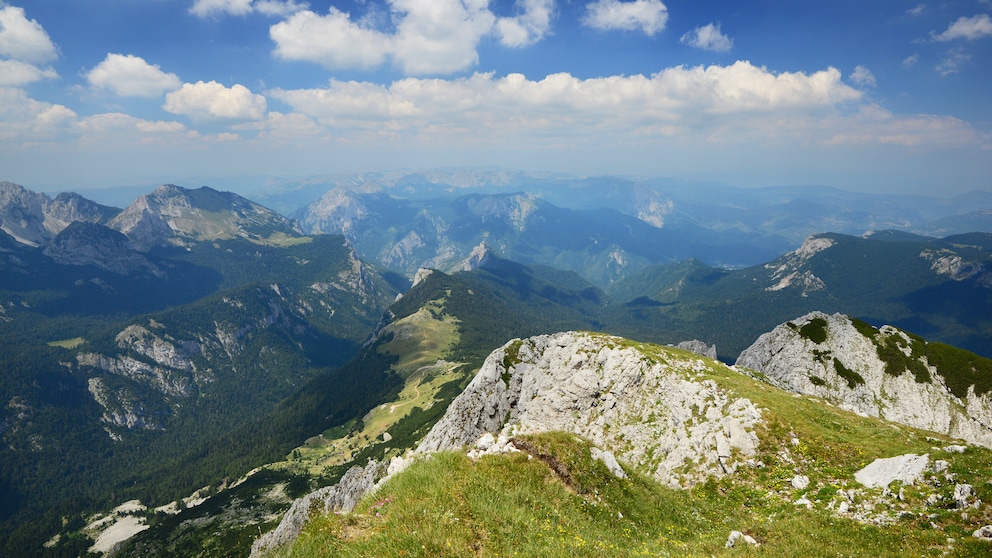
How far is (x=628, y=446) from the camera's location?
5322 cm

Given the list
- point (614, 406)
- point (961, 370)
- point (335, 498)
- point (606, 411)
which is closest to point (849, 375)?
point (961, 370)

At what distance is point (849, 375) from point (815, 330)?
13.7 meters

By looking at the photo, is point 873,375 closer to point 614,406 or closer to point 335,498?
point 614,406

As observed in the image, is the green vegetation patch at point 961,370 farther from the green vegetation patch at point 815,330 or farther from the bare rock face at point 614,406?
the bare rock face at point 614,406

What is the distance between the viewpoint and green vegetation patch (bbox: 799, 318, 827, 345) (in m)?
101

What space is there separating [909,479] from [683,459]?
20.6m

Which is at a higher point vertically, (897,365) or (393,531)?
(393,531)

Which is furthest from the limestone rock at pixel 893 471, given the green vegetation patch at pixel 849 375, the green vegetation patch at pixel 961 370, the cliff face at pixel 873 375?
the green vegetation patch at pixel 961 370

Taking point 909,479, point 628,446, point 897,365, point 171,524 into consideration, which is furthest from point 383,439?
point 909,479

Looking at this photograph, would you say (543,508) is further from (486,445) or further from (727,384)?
(727,384)

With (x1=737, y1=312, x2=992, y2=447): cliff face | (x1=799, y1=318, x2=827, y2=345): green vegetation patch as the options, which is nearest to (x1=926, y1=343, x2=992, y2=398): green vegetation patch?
(x1=737, y1=312, x2=992, y2=447): cliff face

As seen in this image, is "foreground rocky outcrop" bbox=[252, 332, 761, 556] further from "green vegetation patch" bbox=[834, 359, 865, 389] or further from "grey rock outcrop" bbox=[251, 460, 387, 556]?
"green vegetation patch" bbox=[834, 359, 865, 389]

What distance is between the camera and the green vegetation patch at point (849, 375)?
91.4 meters

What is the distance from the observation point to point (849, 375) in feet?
306
